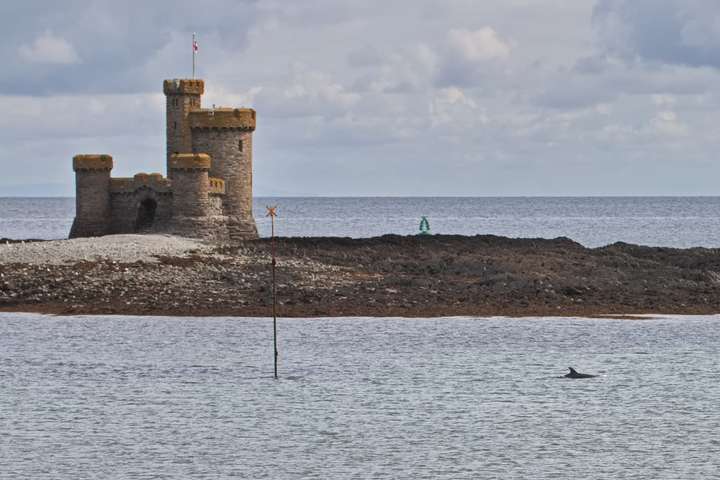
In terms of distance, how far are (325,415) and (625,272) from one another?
96.6 ft

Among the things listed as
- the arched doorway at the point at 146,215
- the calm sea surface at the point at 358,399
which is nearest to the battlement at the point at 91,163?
the arched doorway at the point at 146,215

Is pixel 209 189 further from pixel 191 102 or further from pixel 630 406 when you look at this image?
pixel 630 406

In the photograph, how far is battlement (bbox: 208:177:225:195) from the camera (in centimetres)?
6856

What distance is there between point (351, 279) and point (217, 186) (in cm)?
1496

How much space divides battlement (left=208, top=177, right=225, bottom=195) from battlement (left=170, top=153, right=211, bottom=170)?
5.81 ft

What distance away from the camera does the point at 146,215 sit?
71.8m

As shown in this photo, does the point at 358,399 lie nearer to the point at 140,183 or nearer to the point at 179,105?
the point at 140,183

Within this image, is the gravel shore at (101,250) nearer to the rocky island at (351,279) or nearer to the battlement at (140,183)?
the rocky island at (351,279)

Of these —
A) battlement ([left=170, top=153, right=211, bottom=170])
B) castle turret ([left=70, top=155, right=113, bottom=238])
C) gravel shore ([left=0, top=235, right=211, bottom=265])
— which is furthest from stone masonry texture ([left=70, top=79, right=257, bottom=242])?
gravel shore ([left=0, top=235, right=211, bottom=265])

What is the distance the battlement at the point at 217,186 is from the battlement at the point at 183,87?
20.5 ft

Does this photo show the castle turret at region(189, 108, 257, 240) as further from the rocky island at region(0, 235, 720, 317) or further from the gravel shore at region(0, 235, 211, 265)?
the gravel shore at region(0, 235, 211, 265)

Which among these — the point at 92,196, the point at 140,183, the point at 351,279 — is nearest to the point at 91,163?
the point at 92,196

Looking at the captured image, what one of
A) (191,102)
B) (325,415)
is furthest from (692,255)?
(325,415)

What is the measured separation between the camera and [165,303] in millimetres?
49875
